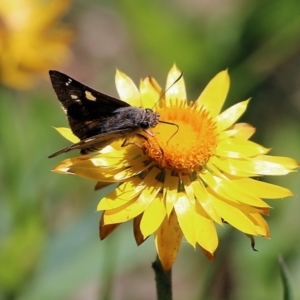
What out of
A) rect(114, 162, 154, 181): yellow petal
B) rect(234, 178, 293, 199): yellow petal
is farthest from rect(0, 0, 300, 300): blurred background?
rect(234, 178, 293, 199): yellow petal

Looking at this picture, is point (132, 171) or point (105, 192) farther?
point (105, 192)

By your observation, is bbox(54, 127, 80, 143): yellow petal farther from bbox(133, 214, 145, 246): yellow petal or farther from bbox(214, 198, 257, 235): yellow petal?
bbox(214, 198, 257, 235): yellow petal

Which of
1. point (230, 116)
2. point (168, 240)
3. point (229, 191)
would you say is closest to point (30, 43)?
point (230, 116)

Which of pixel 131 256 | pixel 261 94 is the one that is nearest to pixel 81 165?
pixel 131 256

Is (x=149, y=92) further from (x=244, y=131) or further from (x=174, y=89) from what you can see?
(x=244, y=131)

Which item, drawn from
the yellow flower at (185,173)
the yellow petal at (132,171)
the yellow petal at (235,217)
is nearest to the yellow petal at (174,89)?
the yellow flower at (185,173)
